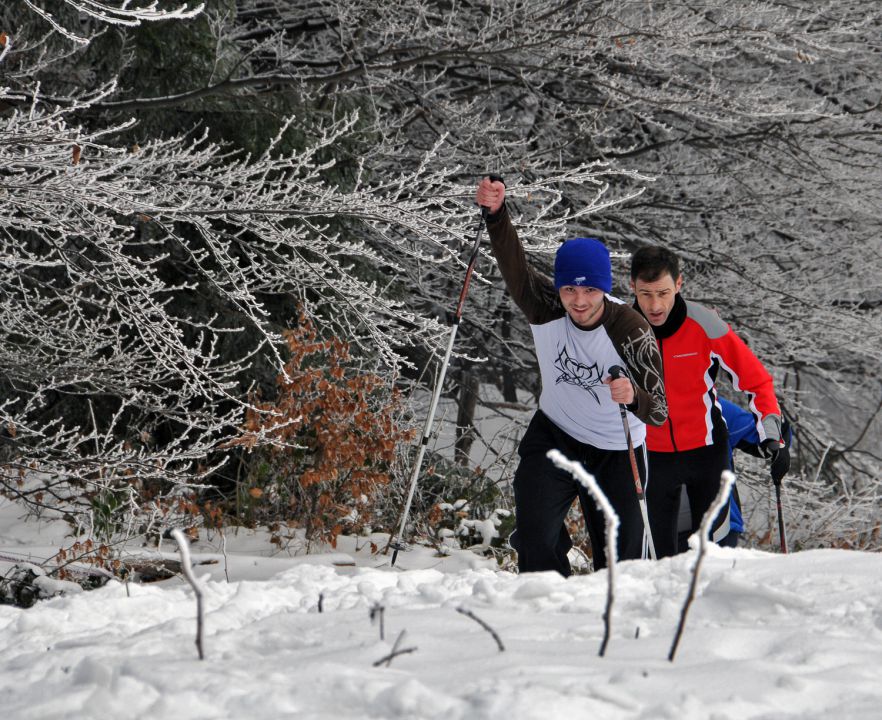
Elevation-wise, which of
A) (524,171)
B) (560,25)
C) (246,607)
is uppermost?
(560,25)

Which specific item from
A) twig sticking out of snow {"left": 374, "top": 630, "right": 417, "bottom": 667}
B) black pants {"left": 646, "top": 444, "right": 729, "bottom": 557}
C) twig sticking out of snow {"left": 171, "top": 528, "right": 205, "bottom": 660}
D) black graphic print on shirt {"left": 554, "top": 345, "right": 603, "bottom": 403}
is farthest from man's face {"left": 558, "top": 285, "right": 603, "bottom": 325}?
twig sticking out of snow {"left": 171, "top": 528, "right": 205, "bottom": 660}

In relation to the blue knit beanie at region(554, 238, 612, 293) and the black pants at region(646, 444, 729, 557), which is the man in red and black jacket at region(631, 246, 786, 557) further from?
the blue knit beanie at region(554, 238, 612, 293)

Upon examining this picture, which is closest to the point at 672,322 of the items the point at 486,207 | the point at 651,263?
the point at 651,263

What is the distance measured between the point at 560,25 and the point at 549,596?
212 inches

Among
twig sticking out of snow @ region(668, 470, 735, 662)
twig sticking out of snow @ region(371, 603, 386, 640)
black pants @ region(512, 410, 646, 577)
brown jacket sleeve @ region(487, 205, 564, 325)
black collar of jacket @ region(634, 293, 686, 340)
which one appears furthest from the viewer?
black collar of jacket @ region(634, 293, 686, 340)

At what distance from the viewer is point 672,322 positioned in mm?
4637

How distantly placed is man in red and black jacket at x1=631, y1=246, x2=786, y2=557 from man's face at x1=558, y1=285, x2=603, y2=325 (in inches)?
18.9

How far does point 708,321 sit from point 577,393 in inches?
31.0

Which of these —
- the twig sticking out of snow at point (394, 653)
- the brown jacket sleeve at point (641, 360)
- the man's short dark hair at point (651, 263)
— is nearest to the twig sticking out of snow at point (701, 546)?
the twig sticking out of snow at point (394, 653)

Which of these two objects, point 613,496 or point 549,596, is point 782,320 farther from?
point 549,596

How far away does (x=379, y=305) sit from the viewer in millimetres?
5438

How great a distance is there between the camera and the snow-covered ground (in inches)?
71.1

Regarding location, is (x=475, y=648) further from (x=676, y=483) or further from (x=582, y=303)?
(x=676, y=483)

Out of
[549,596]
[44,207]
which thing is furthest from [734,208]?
[549,596]
